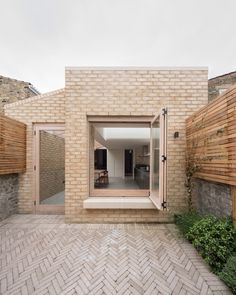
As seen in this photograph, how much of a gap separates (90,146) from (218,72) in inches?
993

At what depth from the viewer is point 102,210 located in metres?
4.66

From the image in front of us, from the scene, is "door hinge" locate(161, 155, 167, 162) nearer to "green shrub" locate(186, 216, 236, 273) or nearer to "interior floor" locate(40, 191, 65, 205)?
"green shrub" locate(186, 216, 236, 273)

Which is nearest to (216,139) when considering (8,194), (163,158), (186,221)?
Answer: (163,158)

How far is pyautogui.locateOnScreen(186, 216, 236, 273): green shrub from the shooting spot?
2.73 m

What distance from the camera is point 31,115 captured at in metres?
5.50

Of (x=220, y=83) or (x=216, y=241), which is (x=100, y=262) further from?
(x=220, y=83)

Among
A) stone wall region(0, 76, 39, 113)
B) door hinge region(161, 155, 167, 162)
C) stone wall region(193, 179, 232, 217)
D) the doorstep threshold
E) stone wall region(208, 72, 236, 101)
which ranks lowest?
the doorstep threshold

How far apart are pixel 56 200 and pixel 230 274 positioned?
4.71 meters

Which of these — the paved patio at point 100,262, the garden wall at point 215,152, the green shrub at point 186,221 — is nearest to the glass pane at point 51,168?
the paved patio at point 100,262

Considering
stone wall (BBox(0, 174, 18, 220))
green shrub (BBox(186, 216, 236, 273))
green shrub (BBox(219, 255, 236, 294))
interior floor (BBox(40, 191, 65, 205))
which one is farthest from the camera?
interior floor (BBox(40, 191, 65, 205))

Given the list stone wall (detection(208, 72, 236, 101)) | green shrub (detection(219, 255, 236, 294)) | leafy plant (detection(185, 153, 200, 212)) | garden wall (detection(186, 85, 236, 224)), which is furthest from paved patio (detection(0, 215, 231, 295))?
stone wall (detection(208, 72, 236, 101))

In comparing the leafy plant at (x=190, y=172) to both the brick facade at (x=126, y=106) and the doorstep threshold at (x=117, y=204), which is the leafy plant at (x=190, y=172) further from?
the doorstep threshold at (x=117, y=204)

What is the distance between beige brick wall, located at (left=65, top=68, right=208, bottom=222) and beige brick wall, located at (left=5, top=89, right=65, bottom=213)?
97cm

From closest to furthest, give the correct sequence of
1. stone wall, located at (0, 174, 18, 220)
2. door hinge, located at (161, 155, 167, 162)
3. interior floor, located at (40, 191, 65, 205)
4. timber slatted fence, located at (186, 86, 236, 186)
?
→ timber slatted fence, located at (186, 86, 236, 186) → door hinge, located at (161, 155, 167, 162) → stone wall, located at (0, 174, 18, 220) → interior floor, located at (40, 191, 65, 205)
